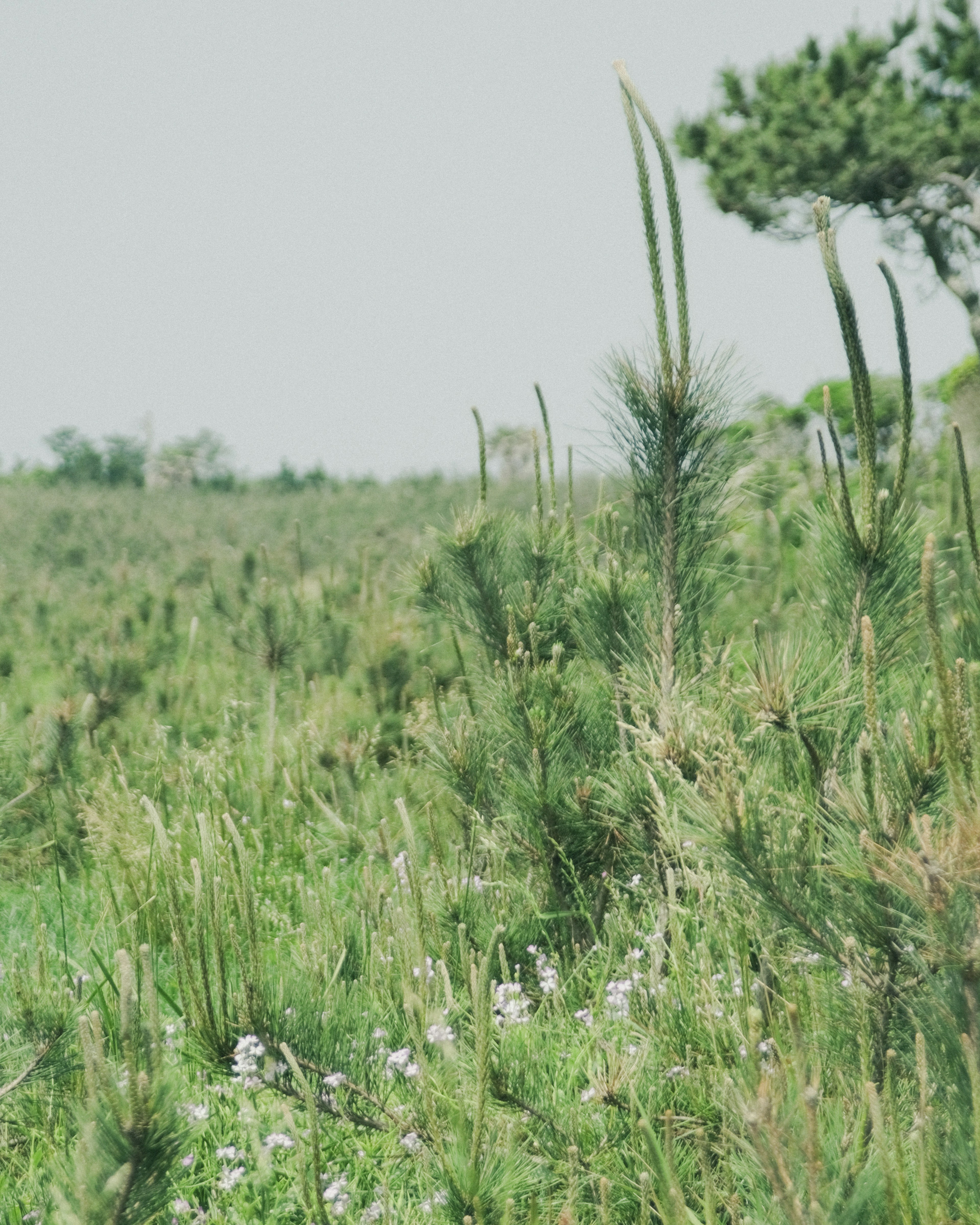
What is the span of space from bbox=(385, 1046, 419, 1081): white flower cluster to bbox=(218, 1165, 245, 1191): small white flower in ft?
1.13

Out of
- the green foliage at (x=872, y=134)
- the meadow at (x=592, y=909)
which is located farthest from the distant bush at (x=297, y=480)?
the meadow at (x=592, y=909)

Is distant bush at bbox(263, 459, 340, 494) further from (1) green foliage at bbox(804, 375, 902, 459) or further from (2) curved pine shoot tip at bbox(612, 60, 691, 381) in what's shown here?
(2) curved pine shoot tip at bbox(612, 60, 691, 381)

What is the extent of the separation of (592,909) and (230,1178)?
114 cm

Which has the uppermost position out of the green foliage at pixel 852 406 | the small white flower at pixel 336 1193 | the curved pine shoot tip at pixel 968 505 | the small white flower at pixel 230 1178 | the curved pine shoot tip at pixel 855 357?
the green foliage at pixel 852 406

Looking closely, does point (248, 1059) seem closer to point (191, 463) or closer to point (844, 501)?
point (844, 501)

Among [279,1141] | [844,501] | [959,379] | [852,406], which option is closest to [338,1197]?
[279,1141]

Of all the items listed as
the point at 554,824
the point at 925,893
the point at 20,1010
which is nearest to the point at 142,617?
the point at 554,824

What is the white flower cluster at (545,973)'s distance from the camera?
2.09 metres

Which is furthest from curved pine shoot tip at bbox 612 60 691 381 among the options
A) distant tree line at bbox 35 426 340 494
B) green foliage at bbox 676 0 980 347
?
distant tree line at bbox 35 426 340 494

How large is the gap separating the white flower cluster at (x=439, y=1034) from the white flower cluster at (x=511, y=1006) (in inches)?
11.4

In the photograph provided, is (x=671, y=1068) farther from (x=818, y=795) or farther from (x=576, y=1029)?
(x=818, y=795)

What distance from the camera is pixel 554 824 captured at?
2.34m

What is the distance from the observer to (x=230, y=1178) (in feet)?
5.80

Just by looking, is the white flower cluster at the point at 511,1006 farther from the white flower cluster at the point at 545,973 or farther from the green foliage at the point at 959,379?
the green foliage at the point at 959,379
